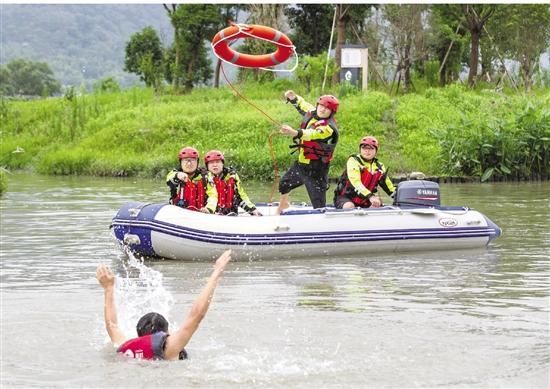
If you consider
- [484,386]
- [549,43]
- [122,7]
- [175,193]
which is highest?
[122,7]

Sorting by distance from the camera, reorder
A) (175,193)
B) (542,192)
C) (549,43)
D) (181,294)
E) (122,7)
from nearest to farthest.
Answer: (181,294) < (175,193) < (542,192) < (549,43) < (122,7)

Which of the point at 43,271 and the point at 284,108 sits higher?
the point at 284,108

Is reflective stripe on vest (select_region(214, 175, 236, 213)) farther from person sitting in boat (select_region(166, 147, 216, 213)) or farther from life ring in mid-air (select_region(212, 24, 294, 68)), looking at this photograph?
life ring in mid-air (select_region(212, 24, 294, 68))

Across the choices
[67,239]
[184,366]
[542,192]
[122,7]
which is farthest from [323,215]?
[122,7]

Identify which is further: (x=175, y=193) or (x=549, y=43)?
(x=549, y=43)

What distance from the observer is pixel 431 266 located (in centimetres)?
1195

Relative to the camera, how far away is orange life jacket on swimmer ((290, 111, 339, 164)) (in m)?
12.5

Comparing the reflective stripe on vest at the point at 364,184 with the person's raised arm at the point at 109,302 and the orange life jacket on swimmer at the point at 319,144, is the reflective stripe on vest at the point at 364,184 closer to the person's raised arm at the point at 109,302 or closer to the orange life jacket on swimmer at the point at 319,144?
the orange life jacket on swimmer at the point at 319,144

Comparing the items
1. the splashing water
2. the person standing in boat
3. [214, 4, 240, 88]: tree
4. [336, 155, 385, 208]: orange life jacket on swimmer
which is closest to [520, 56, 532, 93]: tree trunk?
[214, 4, 240, 88]: tree

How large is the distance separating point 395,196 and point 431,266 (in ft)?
4.73

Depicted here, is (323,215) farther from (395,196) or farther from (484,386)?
(484,386)

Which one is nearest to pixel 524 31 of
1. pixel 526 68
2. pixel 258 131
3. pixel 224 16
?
pixel 526 68

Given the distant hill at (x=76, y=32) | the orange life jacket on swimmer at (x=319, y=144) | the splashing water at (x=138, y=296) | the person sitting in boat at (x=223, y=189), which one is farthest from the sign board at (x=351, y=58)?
the distant hill at (x=76, y=32)

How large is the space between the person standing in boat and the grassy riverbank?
29.9 ft
